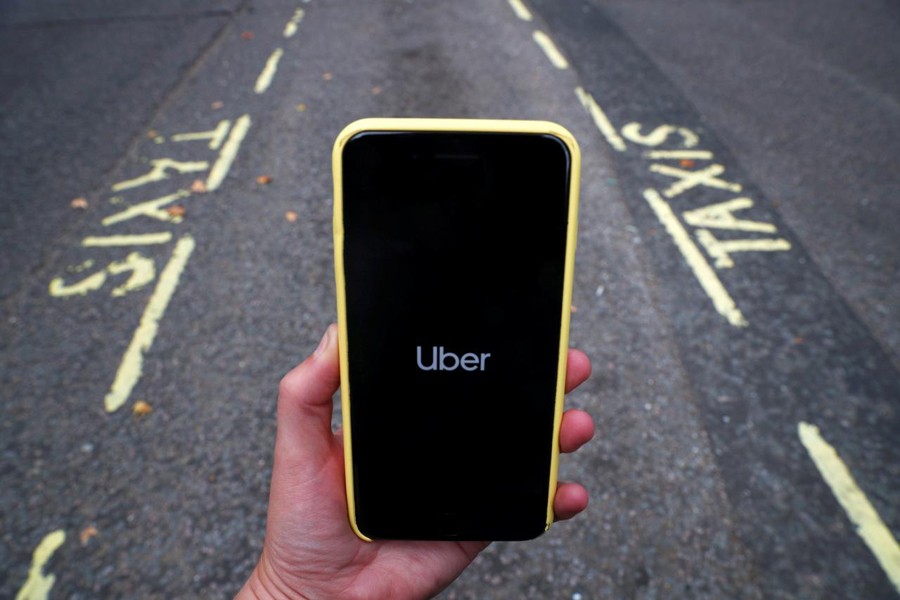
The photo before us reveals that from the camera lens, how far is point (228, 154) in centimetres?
518

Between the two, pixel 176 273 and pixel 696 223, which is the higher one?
pixel 696 223

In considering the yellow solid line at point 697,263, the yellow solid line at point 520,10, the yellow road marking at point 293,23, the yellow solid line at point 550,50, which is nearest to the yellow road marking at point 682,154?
the yellow solid line at point 697,263

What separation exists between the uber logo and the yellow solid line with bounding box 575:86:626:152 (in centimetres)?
389

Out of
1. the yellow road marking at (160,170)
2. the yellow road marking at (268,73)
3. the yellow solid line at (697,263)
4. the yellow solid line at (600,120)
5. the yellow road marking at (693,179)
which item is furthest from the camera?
the yellow road marking at (268,73)

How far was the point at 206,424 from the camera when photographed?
116 inches

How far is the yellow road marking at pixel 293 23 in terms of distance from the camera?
8077 millimetres

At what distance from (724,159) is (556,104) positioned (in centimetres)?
156

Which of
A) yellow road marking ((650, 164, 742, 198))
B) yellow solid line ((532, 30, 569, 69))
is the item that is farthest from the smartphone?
yellow solid line ((532, 30, 569, 69))

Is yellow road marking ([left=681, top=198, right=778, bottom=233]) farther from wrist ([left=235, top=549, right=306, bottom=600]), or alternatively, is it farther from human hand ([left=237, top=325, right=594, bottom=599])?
wrist ([left=235, top=549, right=306, bottom=600])

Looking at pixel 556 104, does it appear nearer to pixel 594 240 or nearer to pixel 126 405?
pixel 594 240

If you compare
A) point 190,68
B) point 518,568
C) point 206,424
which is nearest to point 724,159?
point 518,568

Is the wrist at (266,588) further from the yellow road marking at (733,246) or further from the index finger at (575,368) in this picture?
the yellow road marking at (733,246)

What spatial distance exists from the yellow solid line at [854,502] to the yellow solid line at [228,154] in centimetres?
409

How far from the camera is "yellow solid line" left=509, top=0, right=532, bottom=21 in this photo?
8.36 m
